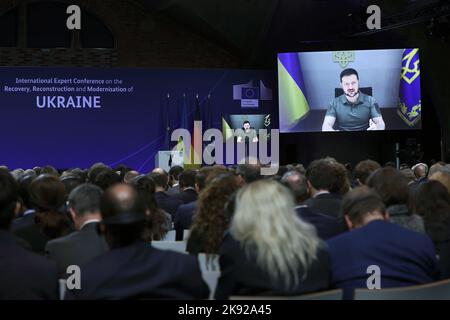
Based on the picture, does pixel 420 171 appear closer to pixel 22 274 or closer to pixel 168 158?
pixel 22 274

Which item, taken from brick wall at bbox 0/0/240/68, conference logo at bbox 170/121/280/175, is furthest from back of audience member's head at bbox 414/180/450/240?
brick wall at bbox 0/0/240/68

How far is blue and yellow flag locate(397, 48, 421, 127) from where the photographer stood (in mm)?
14039

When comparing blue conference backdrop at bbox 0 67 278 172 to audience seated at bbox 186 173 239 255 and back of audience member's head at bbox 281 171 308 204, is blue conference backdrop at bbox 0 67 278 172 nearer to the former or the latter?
back of audience member's head at bbox 281 171 308 204

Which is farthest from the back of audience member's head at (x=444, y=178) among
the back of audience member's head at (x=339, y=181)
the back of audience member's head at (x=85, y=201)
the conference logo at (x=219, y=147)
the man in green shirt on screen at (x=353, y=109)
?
the conference logo at (x=219, y=147)

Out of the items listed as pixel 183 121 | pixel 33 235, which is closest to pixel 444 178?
pixel 33 235

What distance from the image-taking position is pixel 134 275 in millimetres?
2590

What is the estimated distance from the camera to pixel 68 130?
1520 centimetres

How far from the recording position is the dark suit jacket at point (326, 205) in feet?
15.6

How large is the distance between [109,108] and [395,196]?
12.0 meters

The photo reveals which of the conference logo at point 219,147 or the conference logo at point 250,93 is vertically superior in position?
the conference logo at point 250,93

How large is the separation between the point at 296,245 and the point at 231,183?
1.12 m

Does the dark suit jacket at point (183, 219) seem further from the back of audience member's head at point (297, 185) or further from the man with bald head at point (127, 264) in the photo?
the man with bald head at point (127, 264)
